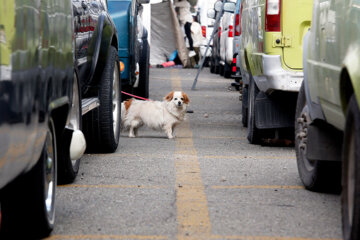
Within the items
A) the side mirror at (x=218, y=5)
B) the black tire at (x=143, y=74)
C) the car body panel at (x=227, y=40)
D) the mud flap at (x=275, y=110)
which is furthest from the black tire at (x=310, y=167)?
the car body panel at (x=227, y=40)

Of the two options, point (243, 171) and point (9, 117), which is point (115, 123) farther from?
point (9, 117)

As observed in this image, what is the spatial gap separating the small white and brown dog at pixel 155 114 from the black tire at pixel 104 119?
224 centimetres

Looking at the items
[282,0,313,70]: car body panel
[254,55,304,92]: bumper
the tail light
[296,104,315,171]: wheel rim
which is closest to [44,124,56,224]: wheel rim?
[296,104,315,171]: wheel rim

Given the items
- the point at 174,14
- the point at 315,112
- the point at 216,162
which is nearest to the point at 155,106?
the point at 216,162

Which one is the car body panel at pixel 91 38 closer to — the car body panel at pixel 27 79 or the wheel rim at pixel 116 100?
the wheel rim at pixel 116 100

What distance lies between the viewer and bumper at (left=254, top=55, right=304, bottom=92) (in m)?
8.70

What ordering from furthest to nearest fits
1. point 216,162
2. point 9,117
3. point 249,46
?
point 249,46 < point 216,162 < point 9,117

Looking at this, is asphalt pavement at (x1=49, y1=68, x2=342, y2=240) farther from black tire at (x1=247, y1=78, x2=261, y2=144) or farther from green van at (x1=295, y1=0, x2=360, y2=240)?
green van at (x1=295, y1=0, x2=360, y2=240)

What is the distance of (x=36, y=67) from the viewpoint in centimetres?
440

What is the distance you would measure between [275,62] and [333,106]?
3576 millimetres

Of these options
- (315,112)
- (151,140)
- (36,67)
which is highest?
(36,67)

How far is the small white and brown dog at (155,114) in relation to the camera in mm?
11203

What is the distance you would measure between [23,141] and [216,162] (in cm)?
438

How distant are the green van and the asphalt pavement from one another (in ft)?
0.96
